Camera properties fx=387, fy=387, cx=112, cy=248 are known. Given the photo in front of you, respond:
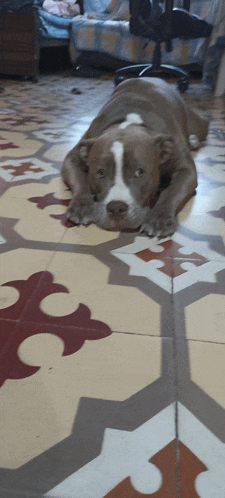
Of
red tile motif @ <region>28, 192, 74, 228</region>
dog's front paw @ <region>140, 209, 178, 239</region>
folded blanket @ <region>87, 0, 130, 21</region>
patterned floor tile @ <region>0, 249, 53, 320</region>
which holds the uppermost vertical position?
folded blanket @ <region>87, 0, 130, 21</region>

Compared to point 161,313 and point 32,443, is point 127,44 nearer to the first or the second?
point 161,313

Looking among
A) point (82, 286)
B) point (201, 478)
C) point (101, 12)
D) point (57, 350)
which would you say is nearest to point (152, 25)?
point (101, 12)

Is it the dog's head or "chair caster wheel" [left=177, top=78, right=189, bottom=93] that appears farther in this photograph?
"chair caster wheel" [left=177, top=78, right=189, bottom=93]

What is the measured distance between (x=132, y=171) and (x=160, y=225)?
0.24 metres

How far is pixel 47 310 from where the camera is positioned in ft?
3.57

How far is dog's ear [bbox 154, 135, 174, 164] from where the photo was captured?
5.54 ft

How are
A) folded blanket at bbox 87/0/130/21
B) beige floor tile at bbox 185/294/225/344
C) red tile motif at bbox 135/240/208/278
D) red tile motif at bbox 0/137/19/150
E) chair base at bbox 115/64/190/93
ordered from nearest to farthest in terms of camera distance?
beige floor tile at bbox 185/294/225/344, red tile motif at bbox 135/240/208/278, red tile motif at bbox 0/137/19/150, chair base at bbox 115/64/190/93, folded blanket at bbox 87/0/130/21

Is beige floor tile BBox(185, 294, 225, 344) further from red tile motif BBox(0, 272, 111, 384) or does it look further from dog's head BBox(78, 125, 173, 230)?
dog's head BBox(78, 125, 173, 230)

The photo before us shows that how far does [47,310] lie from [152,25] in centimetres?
407

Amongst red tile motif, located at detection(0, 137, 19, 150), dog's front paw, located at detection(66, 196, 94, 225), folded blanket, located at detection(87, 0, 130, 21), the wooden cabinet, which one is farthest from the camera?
folded blanket, located at detection(87, 0, 130, 21)

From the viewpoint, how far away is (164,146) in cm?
172

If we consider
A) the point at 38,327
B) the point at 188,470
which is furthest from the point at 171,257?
the point at 188,470

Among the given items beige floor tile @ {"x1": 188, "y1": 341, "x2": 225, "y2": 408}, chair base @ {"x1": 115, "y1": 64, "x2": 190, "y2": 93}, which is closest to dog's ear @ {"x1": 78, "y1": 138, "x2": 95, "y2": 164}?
beige floor tile @ {"x1": 188, "y1": 341, "x2": 225, "y2": 408}

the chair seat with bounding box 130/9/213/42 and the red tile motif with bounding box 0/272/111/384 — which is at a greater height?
the chair seat with bounding box 130/9/213/42
